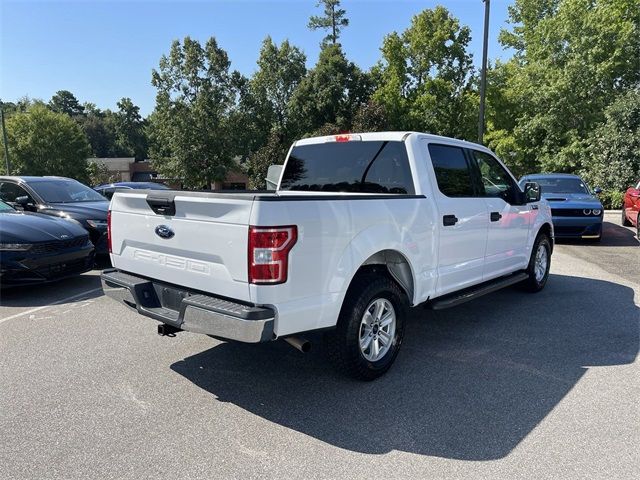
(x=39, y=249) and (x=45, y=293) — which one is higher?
(x=39, y=249)

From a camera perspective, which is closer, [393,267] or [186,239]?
[186,239]

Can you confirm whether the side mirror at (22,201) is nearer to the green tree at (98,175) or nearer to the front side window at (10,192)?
the front side window at (10,192)

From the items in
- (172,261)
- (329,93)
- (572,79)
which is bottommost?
(172,261)

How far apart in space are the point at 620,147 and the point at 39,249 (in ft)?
78.1

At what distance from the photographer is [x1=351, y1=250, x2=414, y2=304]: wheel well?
381 centimetres

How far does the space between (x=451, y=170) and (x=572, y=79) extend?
2610cm

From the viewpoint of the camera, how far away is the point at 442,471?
2670 millimetres

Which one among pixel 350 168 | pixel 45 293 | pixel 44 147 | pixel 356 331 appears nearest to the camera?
pixel 356 331

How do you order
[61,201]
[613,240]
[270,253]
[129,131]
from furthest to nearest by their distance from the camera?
[129,131] < [613,240] < [61,201] < [270,253]

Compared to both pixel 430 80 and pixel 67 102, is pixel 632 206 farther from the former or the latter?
pixel 67 102

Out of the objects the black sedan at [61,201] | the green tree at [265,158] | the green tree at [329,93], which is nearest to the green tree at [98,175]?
the green tree at [265,158]

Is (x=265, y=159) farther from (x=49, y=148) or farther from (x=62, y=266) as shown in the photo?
(x=62, y=266)

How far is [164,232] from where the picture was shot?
3.58 m

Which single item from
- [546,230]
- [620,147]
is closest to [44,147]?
[620,147]
